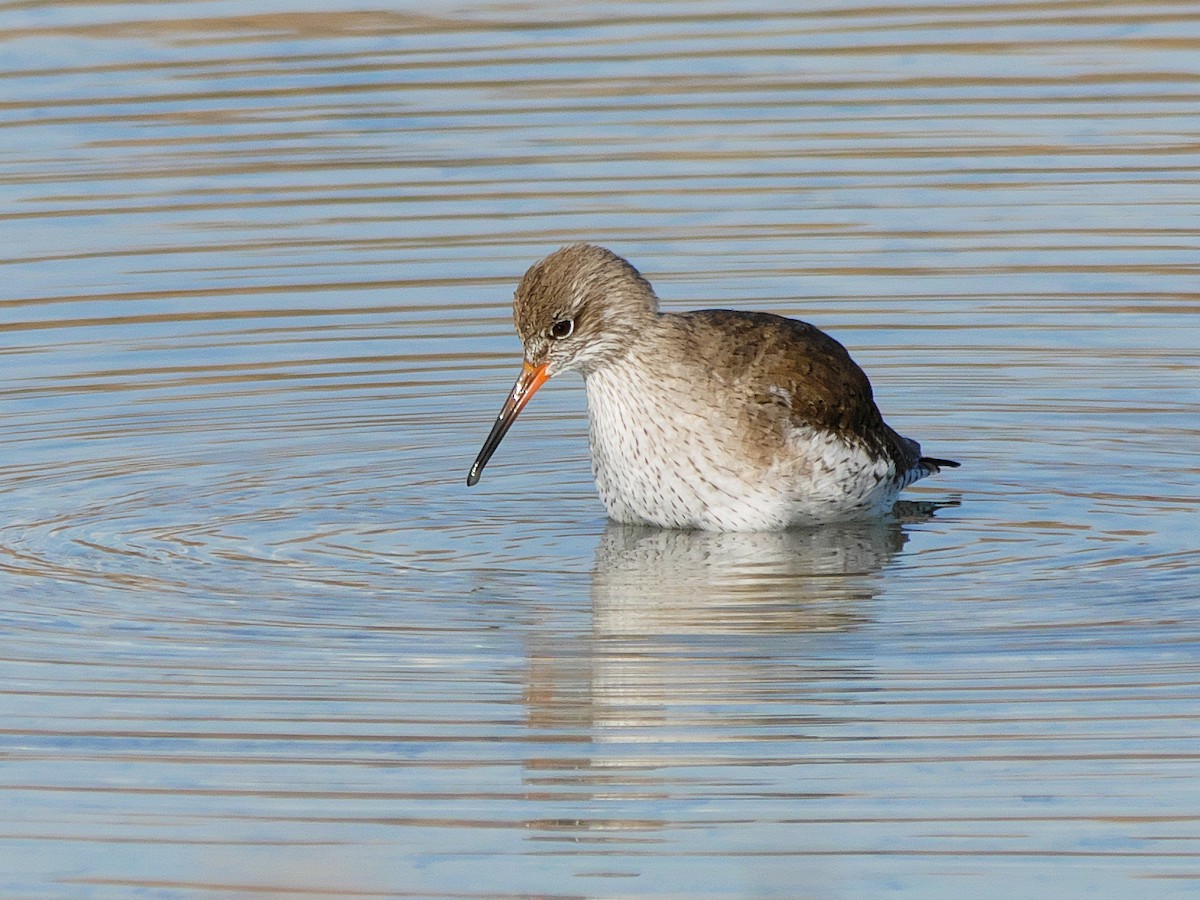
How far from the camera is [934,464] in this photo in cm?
1316

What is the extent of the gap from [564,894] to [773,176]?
1052 cm

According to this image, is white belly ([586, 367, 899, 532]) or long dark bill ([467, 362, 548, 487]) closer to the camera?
white belly ([586, 367, 899, 532])

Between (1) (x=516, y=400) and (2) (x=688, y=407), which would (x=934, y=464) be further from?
(1) (x=516, y=400)

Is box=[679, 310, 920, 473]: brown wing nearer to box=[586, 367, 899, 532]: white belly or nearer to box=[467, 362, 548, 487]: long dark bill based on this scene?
box=[586, 367, 899, 532]: white belly

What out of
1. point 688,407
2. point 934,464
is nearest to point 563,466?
point 688,407

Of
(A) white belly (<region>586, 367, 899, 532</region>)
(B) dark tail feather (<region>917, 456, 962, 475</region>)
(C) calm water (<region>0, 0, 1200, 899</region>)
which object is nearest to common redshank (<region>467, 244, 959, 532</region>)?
(A) white belly (<region>586, 367, 899, 532</region>)

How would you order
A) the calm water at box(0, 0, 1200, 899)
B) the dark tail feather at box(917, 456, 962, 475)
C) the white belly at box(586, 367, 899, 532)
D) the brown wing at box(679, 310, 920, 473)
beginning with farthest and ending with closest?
the dark tail feather at box(917, 456, 962, 475) < the brown wing at box(679, 310, 920, 473) < the white belly at box(586, 367, 899, 532) < the calm water at box(0, 0, 1200, 899)

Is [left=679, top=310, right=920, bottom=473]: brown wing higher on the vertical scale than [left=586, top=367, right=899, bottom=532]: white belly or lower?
higher

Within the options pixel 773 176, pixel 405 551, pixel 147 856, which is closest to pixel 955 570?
pixel 405 551

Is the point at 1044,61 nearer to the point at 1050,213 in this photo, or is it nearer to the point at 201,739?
the point at 1050,213

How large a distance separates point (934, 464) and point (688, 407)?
1.60 metres

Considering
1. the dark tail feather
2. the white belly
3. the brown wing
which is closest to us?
the white belly

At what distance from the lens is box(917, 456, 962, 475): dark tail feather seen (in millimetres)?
13117

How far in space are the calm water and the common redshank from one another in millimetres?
199
